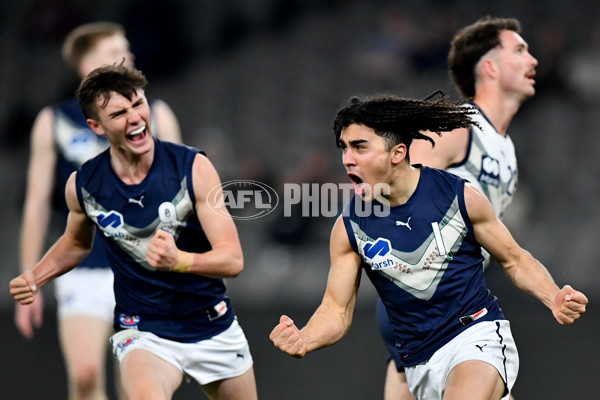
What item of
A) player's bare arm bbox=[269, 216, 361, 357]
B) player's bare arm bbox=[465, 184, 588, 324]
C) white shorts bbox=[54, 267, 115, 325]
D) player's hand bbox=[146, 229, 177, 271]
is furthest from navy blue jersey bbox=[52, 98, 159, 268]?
player's bare arm bbox=[465, 184, 588, 324]

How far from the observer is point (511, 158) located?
16.9ft

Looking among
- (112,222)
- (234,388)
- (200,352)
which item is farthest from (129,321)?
(234,388)

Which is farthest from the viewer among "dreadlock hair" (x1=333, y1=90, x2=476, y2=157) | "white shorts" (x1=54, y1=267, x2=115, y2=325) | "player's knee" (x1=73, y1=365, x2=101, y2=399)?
"white shorts" (x1=54, y1=267, x2=115, y2=325)

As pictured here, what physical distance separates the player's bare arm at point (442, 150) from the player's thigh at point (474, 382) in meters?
1.17

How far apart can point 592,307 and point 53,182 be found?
4986mm

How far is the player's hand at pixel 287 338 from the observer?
3.67 metres

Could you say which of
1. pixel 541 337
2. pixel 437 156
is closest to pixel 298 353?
pixel 437 156

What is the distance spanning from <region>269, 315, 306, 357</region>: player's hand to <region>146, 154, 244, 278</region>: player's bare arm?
0.53 m

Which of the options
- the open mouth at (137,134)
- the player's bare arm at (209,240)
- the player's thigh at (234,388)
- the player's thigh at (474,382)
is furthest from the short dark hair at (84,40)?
the player's thigh at (474,382)

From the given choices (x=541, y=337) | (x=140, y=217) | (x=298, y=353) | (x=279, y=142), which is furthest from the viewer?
(x=279, y=142)

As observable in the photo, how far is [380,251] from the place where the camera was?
405 cm

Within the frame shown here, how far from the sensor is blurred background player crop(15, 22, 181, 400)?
17.7ft

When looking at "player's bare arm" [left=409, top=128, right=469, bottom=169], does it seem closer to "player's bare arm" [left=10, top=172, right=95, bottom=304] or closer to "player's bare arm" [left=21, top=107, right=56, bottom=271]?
"player's bare arm" [left=10, top=172, right=95, bottom=304]

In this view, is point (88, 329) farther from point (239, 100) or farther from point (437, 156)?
point (239, 100)
